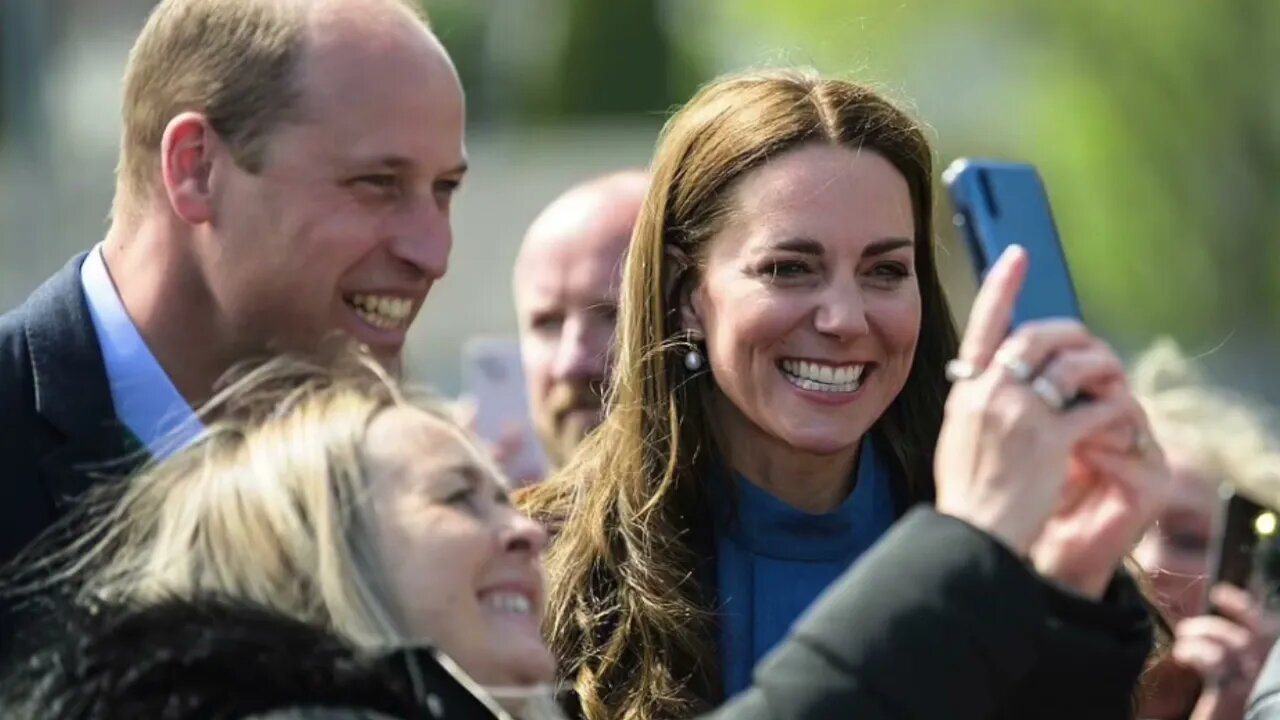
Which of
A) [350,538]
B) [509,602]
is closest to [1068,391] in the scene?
[509,602]

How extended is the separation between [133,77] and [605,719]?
1159 millimetres

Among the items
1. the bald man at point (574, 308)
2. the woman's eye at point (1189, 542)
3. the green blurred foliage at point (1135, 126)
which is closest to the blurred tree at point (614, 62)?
the green blurred foliage at point (1135, 126)

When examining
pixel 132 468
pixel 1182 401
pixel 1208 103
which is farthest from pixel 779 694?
pixel 1208 103

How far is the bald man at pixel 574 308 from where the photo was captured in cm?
577

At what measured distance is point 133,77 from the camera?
4.09 meters

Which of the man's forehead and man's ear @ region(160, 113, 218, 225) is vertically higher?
man's ear @ region(160, 113, 218, 225)

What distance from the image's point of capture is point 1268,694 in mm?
3656

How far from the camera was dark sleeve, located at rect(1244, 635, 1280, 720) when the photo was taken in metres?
3.63

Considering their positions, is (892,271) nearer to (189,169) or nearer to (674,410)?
(674,410)

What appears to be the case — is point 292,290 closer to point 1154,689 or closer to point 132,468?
point 132,468

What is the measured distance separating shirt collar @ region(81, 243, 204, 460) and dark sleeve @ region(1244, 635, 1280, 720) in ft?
4.69

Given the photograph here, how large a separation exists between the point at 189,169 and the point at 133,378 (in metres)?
0.35

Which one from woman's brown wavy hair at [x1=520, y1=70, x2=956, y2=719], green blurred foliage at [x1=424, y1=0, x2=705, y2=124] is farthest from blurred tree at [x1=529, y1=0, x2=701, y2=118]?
→ woman's brown wavy hair at [x1=520, y1=70, x2=956, y2=719]

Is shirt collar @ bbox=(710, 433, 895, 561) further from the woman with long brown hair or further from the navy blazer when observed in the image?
the navy blazer
